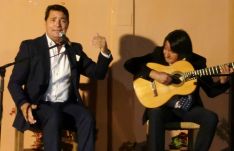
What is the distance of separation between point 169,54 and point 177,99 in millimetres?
348

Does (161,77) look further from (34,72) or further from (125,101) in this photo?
(34,72)

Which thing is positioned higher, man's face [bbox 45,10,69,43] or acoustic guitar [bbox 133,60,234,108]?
man's face [bbox 45,10,69,43]

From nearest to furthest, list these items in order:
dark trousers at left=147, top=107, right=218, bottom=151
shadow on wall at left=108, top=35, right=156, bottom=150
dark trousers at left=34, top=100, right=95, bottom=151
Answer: dark trousers at left=34, top=100, right=95, bottom=151
dark trousers at left=147, top=107, right=218, bottom=151
shadow on wall at left=108, top=35, right=156, bottom=150

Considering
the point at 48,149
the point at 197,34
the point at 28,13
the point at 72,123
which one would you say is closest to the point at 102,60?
the point at 72,123

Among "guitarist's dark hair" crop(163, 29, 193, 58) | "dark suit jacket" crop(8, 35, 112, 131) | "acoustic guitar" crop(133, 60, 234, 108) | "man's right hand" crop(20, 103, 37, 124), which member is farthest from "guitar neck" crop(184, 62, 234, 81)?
"man's right hand" crop(20, 103, 37, 124)

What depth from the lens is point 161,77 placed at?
3.18 metres

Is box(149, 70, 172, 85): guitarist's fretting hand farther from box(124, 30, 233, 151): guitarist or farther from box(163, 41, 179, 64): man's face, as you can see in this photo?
box(163, 41, 179, 64): man's face

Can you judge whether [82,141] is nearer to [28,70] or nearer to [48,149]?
[48,149]

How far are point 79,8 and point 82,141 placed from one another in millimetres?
1388

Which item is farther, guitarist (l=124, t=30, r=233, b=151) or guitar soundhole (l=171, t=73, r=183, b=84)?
guitar soundhole (l=171, t=73, r=183, b=84)

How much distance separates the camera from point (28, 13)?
3.72 meters

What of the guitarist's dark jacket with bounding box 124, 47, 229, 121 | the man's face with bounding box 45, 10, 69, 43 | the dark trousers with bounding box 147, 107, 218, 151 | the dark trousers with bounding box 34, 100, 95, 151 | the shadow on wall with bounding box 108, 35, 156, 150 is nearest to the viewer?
the dark trousers with bounding box 34, 100, 95, 151

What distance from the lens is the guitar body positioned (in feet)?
10.4

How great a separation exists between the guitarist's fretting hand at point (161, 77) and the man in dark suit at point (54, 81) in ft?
1.17
